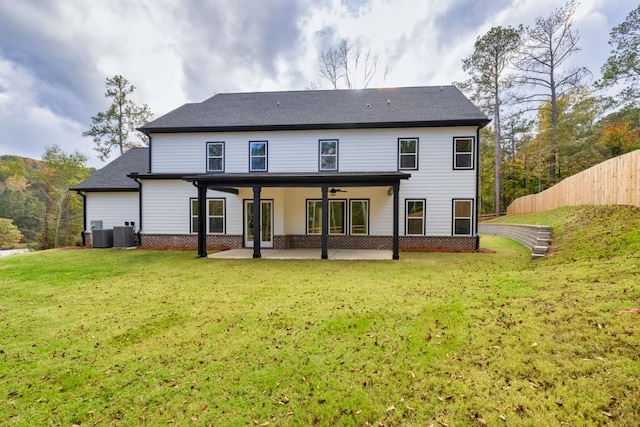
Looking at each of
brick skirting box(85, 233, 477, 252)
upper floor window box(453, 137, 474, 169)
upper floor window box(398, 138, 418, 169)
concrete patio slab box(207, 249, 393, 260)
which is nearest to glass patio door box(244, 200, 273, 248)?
brick skirting box(85, 233, 477, 252)

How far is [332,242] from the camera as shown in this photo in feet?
43.5

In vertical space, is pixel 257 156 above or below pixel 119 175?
above

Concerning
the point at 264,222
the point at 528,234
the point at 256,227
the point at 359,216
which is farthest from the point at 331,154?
the point at 528,234

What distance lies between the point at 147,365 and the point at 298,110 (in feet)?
42.7

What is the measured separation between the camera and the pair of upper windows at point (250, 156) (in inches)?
534

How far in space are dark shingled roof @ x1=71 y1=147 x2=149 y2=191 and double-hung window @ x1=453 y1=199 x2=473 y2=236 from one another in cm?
1465

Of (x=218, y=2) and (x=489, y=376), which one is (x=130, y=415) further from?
(x=218, y=2)

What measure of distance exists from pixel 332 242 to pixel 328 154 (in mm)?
3892

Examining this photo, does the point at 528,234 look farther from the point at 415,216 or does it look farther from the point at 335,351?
the point at 335,351

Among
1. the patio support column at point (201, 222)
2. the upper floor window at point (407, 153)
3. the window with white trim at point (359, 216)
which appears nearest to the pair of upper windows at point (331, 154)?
the upper floor window at point (407, 153)

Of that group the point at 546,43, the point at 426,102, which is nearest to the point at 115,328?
the point at 426,102

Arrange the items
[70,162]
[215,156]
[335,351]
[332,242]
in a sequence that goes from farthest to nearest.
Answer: [70,162] < [215,156] < [332,242] < [335,351]

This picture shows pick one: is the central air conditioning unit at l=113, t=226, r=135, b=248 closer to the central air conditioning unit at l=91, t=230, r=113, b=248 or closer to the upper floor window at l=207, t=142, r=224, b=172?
the central air conditioning unit at l=91, t=230, r=113, b=248

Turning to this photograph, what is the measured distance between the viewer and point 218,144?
13805 millimetres
